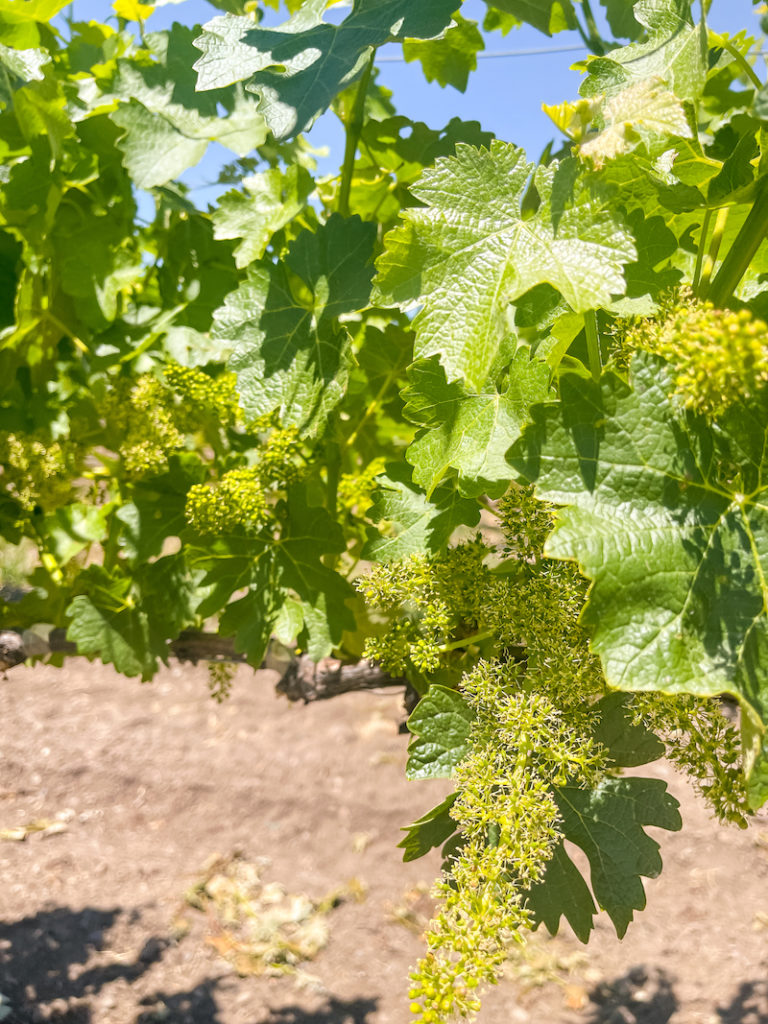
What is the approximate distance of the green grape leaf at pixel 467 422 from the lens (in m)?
0.85

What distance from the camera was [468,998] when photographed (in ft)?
2.39

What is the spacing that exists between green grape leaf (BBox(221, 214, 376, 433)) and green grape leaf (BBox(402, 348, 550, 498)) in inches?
9.8

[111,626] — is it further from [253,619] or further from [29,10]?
[29,10]

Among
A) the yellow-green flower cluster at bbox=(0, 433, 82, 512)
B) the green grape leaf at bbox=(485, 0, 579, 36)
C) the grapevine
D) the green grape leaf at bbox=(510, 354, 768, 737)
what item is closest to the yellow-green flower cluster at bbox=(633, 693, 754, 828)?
the grapevine

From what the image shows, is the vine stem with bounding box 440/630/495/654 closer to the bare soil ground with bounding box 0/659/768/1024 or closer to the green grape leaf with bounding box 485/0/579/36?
the green grape leaf with bounding box 485/0/579/36

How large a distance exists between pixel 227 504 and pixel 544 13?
840 millimetres

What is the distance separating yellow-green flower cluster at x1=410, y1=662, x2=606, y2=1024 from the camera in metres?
0.71

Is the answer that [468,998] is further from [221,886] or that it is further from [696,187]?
[221,886]

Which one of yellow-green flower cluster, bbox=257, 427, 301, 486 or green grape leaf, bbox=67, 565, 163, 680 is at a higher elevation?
yellow-green flower cluster, bbox=257, 427, 301, 486

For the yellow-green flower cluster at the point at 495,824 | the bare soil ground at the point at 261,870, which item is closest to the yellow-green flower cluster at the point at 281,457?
the yellow-green flower cluster at the point at 495,824

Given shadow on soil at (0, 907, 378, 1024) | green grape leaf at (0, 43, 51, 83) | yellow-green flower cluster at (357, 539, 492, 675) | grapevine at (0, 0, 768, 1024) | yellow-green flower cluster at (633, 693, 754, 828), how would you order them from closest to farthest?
grapevine at (0, 0, 768, 1024) → yellow-green flower cluster at (633, 693, 754, 828) → yellow-green flower cluster at (357, 539, 492, 675) → green grape leaf at (0, 43, 51, 83) → shadow on soil at (0, 907, 378, 1024)

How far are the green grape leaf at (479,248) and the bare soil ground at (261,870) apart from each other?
226 centimetres

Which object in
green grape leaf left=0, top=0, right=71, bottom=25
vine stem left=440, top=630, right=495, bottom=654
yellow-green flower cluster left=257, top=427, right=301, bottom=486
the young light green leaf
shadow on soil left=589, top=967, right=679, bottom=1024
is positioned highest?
green grape leaf left=0, top=0, right=71, bottom=25

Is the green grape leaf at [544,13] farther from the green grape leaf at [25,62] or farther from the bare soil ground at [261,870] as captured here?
the bare soil ground at [261,870]
